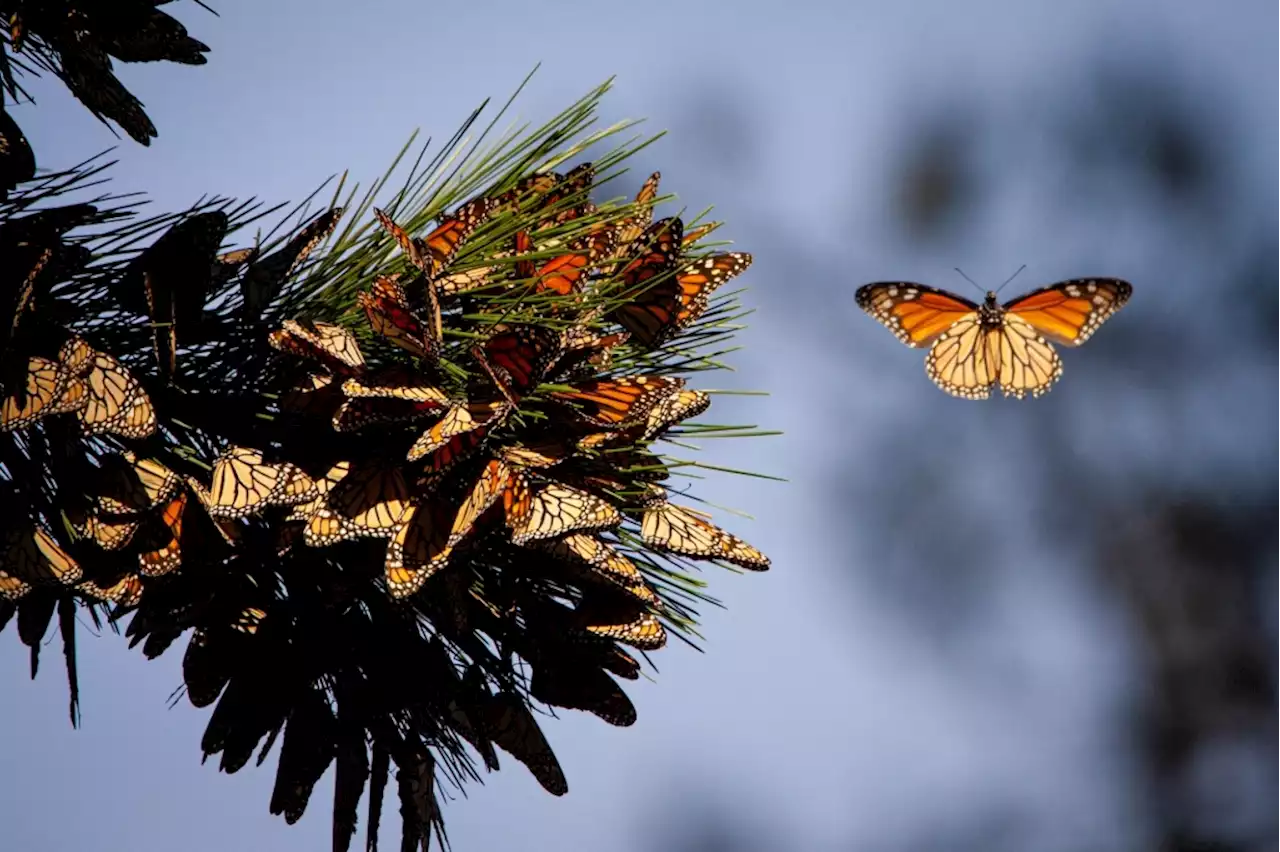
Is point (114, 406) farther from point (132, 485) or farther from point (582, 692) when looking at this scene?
point (582, 692)

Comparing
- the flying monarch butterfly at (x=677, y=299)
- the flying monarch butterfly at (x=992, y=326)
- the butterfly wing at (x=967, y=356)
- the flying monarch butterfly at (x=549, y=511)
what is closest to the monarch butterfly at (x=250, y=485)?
the flying monarch butterfly at (x=549, y=511)

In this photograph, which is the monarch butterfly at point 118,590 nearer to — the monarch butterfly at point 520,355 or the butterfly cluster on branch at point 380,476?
the butterfly cluster on branch at point 380,476

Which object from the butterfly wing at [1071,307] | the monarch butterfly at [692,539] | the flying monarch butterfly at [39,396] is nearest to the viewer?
the flying monarch butterfly at [39,396]

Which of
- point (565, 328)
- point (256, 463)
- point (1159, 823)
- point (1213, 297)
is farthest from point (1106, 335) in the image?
point (256, 463)

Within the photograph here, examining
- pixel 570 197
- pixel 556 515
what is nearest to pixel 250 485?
pixel 556 515

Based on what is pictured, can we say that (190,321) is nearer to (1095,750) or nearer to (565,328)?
(565,328)

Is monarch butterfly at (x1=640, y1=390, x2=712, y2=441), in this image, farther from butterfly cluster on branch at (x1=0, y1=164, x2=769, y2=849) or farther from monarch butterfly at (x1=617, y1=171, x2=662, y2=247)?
monarch butterfly at (x1=617, y1=171, x2=662, y2=247)
